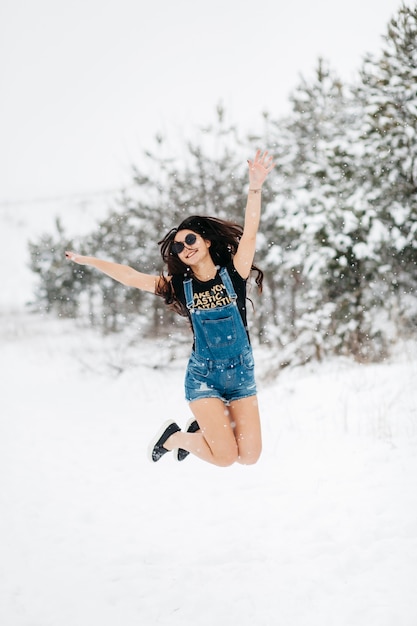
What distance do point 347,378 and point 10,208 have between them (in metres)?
38.6

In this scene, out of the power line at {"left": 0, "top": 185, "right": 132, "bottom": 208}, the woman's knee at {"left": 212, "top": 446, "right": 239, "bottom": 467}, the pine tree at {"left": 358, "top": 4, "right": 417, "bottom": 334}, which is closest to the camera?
the woman's knee at {"left": 212, "top": 446, "right": 239, "bottom": 467}

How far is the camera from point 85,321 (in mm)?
14555

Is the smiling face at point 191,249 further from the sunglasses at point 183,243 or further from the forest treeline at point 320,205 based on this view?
the forest treeline at point 320,205

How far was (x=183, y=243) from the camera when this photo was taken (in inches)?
128

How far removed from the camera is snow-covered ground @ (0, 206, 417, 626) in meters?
3.03

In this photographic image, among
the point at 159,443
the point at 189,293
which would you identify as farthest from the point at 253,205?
the point at 159,443

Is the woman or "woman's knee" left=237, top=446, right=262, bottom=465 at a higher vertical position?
the woman

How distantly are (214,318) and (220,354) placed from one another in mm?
275

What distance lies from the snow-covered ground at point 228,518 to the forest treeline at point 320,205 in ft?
5.95

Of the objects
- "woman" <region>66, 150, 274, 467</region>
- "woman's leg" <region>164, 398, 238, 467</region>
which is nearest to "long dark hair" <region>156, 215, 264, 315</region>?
"woman" <region>66, 150, 274, 467</region>

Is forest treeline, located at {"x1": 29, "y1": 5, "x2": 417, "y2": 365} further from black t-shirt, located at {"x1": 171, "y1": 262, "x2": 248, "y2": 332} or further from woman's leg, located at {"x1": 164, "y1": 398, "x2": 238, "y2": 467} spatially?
black t-shirt, located at {"x1": 171, "y1": 262, "x2": 248, "y2": 332}

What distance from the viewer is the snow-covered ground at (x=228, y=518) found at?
303 centimetres

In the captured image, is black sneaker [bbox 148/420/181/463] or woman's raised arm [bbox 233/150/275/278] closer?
woman's raised arm [bbox 233/150/275/278]

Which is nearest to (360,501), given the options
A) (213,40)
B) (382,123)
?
(382,123)
